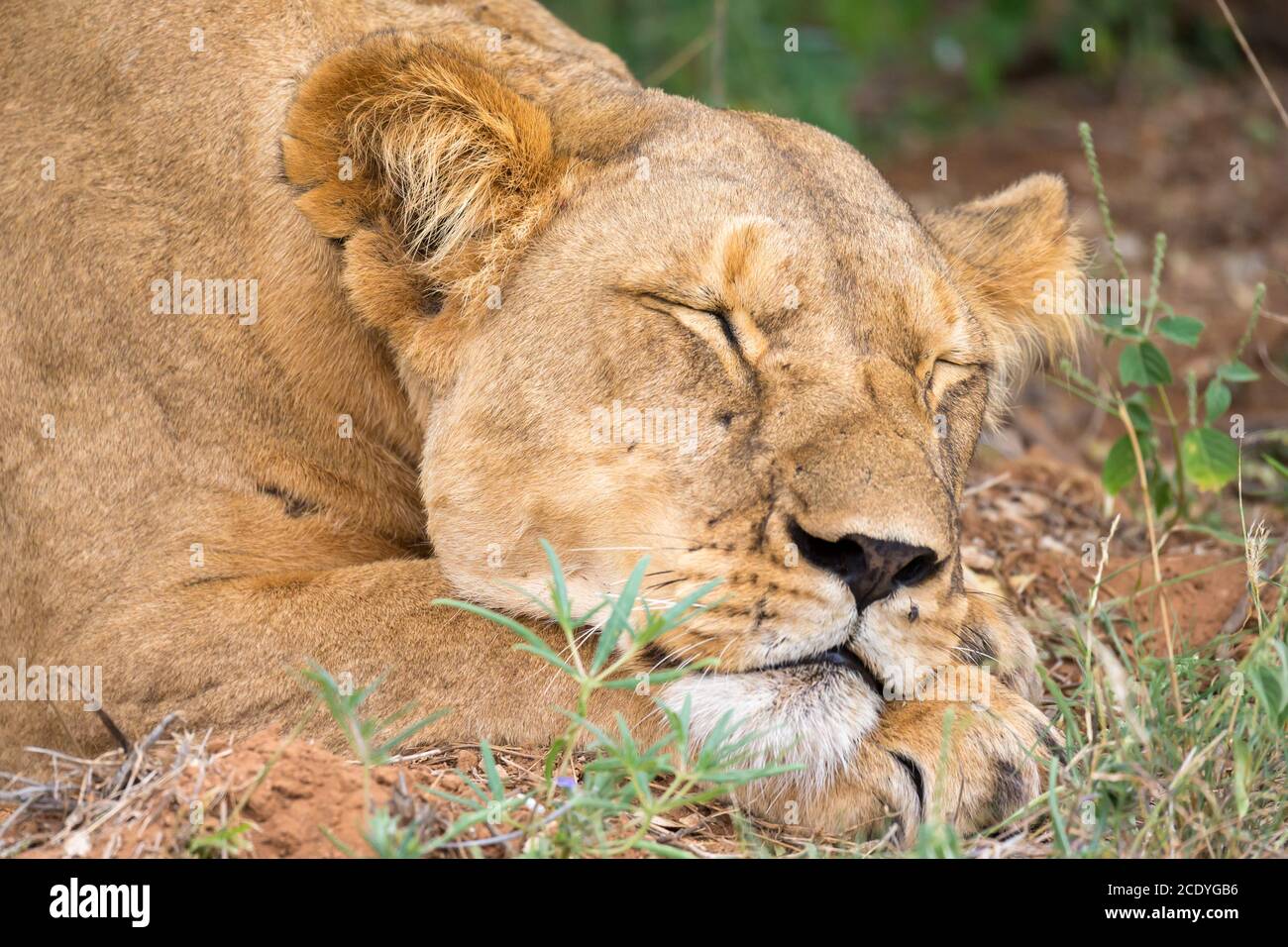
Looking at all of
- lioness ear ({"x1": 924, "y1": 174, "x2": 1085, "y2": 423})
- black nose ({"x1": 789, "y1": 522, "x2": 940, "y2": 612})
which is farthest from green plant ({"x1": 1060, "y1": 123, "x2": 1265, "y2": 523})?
black nose ({"x1": 789, "y1": 522, "x2": 940, "y2": 612})

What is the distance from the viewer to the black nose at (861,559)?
2992 millimetres

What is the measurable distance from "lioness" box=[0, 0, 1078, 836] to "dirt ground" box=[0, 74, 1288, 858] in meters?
0.30

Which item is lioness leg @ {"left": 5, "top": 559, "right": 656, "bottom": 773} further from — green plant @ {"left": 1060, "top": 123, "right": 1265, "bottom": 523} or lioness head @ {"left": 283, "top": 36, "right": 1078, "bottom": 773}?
green plant @ {"left": 1060, "top": 123, "right": 1265, "bottom": 523}

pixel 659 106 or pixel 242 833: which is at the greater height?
pixel 659 106

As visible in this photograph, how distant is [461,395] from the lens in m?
3.60

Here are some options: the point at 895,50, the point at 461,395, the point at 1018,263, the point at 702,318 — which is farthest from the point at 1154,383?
the point at 895,50

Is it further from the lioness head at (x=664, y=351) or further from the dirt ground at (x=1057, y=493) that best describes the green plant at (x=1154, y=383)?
the lioness head at (x=664, y=351)

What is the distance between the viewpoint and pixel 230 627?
3.46m

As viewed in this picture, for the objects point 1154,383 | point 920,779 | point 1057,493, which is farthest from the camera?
point 1057,493

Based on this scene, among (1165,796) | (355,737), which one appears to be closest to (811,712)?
(1165,796)

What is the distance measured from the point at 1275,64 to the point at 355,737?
1052cm

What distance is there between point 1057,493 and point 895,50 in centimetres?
717

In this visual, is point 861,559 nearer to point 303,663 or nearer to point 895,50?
point 303,663

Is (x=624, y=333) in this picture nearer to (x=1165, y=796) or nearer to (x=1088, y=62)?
(x=1165, y=796)
